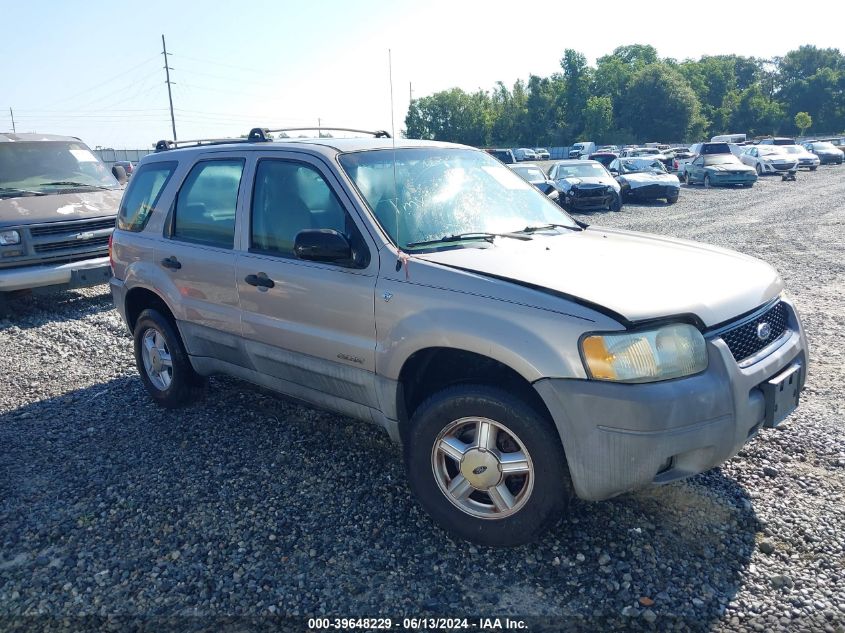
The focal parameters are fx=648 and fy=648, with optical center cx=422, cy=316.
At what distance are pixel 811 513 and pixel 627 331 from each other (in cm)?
161

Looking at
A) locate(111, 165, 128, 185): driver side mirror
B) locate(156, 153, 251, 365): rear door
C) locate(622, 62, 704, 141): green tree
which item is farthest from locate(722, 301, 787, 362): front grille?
locate(622, 62, 704, 141): green tree

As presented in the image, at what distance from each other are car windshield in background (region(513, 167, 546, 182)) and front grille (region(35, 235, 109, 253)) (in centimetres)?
1208

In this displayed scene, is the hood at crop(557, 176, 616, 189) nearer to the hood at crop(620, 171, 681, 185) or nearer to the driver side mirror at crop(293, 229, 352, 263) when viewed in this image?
the hood at crop(620, 171, 681, 185)

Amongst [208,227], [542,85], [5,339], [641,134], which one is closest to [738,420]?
[208,227]

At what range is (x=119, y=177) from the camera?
382 inches

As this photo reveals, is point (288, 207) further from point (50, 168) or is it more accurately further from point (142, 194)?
point (50, 168)

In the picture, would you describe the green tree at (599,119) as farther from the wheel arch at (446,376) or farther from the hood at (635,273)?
the wheel arch at (446,376)

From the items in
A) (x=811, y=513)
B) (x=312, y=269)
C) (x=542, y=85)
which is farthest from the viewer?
(x=542, y=85)

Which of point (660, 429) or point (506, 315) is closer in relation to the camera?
point (660, 429)

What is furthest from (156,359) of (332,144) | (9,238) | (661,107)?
(661,107)

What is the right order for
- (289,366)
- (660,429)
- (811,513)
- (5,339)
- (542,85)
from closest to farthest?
(660,429) < (811,513) < (289,366) < (5,339) < (542,85)

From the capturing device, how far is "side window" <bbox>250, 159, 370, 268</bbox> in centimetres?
364

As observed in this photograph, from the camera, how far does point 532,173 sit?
727 inches

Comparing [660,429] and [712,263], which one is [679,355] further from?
[712,263]
